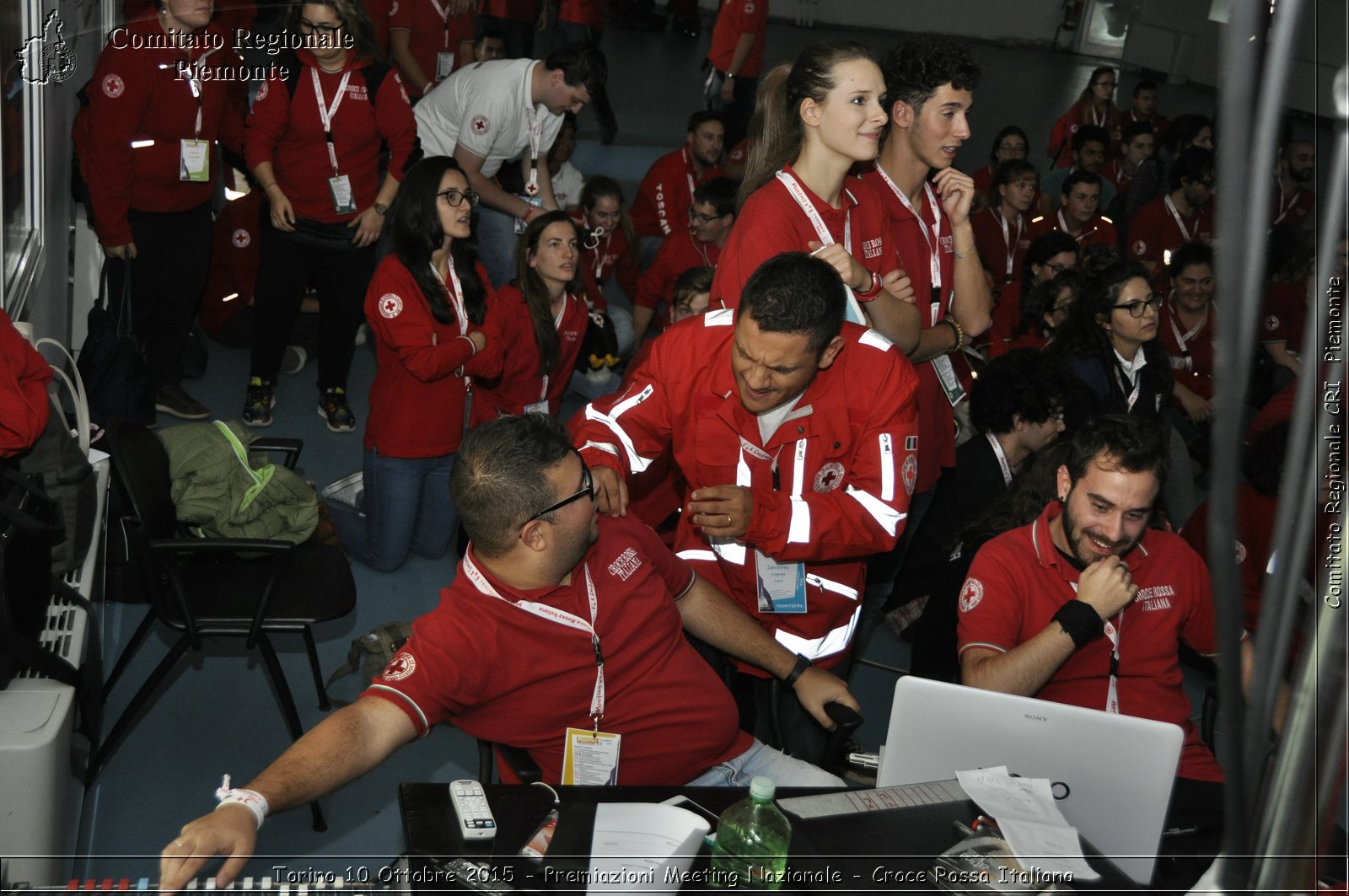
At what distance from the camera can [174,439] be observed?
3410 millimetres

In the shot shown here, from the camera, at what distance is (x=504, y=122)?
503cm

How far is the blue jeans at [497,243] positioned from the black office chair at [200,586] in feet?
7.40

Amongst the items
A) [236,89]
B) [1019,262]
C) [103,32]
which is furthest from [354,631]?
[1019,262]

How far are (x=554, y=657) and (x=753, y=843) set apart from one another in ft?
2.09

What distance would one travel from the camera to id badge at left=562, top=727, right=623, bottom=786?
7.22ft

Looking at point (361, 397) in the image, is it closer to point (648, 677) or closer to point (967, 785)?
point (648, 677)

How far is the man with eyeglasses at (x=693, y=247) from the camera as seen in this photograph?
5605 millimetres

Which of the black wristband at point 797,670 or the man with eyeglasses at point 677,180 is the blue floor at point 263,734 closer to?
the black wristband at point 797,670

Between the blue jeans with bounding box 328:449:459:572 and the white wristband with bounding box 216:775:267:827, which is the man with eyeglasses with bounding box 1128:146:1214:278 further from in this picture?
the white wristband with bounding box 216:775:267:827

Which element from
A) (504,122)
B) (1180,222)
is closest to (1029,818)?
(504,122)

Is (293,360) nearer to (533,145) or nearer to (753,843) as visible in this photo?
(533,145)

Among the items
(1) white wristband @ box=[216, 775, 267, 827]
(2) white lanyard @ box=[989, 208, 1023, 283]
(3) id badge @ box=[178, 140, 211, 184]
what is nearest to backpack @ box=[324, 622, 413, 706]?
(1) white wristband @ box=[216, 775, 267, 827]

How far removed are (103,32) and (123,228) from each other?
1716 mm

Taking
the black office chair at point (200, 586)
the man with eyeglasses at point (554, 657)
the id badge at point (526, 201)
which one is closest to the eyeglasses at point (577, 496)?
the man with eyeglasses at point (554, 657)
